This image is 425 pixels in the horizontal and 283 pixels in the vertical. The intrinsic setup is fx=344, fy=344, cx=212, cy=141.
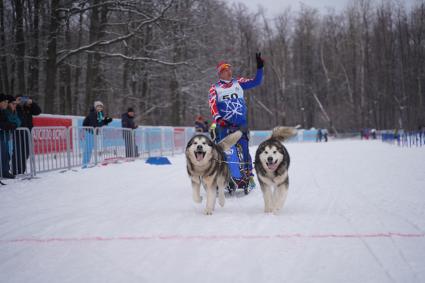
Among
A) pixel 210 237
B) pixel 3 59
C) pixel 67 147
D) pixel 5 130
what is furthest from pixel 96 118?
pixel 3 59

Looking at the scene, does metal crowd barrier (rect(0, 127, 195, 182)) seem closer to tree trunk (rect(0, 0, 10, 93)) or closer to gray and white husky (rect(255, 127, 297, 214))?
gray and white husky (rect(255, 127, 297, 214))

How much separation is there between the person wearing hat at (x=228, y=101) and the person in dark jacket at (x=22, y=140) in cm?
431

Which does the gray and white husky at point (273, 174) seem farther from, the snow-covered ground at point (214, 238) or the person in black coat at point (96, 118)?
the person in black coat at point (96, 118)

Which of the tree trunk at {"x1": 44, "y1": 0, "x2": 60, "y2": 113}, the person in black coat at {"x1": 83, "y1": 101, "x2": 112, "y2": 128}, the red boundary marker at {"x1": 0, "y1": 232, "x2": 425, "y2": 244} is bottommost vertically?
the red boundary marker at {"x1": 0, "y1": 232, "x2": 425, "y2": 244}

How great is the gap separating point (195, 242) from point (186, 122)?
27.5m

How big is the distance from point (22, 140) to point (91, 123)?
9.72ft

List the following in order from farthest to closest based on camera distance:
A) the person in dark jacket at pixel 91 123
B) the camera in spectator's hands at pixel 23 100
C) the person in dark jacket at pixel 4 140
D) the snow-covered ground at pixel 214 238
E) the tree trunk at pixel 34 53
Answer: the tree trunk at pixel 34 53
the person in dark jacket at pixel 91 123
the camera in spectator's hands at pixel 23 100
the person in dark jacket at pixel 4 140
the snow-covered ground at pixel 214 238

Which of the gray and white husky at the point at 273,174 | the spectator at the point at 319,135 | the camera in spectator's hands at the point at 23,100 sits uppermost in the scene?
the camera in spectator's hands at the point at 23,100

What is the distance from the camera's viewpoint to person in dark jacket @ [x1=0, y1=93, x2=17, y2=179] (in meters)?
6.51

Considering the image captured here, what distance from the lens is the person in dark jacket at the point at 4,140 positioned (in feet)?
21.4

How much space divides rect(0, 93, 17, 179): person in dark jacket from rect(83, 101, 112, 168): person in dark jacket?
2414mm

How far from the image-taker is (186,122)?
3012 cm

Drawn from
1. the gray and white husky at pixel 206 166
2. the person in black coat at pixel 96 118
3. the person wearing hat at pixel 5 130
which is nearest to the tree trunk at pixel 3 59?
the person in black coat at pixel 96 118

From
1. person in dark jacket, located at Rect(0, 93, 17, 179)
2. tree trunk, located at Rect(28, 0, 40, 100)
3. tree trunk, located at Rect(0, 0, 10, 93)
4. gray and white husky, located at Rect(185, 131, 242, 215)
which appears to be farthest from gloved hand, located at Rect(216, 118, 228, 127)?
tree trunk, located at Rect(0, 0, 10, 93)
